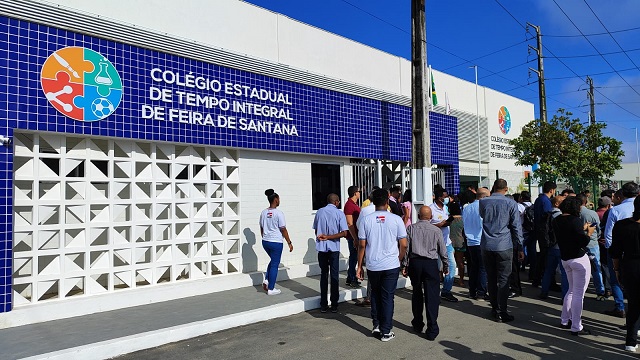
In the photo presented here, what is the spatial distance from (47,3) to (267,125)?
4214mm

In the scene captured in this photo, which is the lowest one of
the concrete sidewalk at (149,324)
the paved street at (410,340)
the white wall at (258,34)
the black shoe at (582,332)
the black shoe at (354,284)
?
the paved street at (410,340)

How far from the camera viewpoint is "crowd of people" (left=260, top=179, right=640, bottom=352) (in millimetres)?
5727

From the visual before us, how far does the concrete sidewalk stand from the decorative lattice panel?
718 millimetres

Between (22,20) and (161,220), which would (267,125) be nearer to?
(161,220)

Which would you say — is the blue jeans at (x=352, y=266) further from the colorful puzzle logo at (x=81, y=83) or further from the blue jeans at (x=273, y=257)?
the colorful puzzle logo at (x=81, y=83)

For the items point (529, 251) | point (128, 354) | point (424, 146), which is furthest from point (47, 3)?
point (529, 251)

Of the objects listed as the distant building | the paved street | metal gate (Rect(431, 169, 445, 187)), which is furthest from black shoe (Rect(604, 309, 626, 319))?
metal gate (Rect(431, 169, 445, 187))

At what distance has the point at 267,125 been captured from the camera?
941 cm

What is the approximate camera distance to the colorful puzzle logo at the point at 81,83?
6593 millimetres

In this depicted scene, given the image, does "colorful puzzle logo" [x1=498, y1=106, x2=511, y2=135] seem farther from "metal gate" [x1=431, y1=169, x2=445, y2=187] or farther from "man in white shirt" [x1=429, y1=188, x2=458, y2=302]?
"man in white shirt" [x1=429, y1=188, x2=458, y2=302]

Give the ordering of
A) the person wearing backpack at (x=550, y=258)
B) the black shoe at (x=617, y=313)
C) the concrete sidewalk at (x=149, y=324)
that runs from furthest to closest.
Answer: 1. the person wearing backpack at (x=550, y=258)
2. the black shoe at (x=617, y=313)
3. the concrete sidewalk at (x=149, y=324)

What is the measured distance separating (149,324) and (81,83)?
3.65 m

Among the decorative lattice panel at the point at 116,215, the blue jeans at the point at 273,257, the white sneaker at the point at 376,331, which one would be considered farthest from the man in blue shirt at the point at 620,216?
the decorative lattice panel at the point at 116,215

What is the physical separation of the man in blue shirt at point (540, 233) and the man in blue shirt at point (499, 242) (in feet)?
6.14
